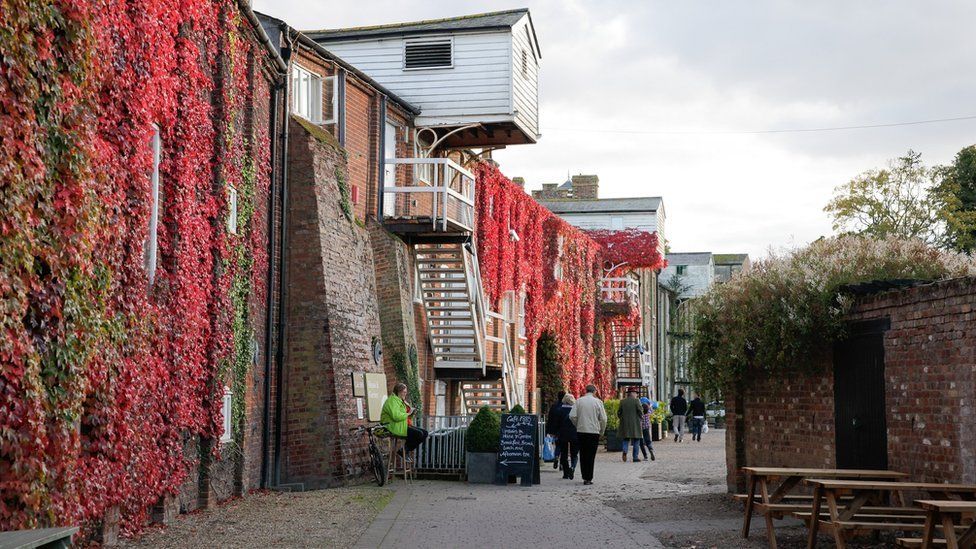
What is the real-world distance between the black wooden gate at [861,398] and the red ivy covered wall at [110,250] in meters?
7.80

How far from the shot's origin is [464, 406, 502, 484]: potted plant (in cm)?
1931

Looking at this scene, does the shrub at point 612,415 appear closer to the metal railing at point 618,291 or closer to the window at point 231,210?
the metal railing at point 618,291

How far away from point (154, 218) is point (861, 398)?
8333 mm

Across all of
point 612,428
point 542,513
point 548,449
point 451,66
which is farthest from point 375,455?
point 612,428

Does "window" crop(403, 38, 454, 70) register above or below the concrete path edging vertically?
above

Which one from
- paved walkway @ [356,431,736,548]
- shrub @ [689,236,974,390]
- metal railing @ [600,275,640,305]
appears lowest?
paved walkway @ [356,431,736,548]

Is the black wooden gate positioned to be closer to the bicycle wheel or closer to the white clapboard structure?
the bicycle wheel

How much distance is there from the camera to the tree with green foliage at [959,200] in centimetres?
4519

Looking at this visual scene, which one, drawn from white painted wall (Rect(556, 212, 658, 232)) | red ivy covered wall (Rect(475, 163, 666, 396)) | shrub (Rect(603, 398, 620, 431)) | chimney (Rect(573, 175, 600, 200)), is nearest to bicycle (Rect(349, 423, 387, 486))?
red ivy covered wall (Rect(475, 163, 666, 396))

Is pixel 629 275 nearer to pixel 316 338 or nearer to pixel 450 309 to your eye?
pixel 450 309

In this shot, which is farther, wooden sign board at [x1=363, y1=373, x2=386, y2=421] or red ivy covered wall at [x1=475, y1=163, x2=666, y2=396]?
red ivy covered wall at [x1=475, y1=163, x2=666, y2=396]

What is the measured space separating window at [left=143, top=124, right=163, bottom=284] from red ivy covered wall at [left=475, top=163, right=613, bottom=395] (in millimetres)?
17258

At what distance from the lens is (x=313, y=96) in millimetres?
22094

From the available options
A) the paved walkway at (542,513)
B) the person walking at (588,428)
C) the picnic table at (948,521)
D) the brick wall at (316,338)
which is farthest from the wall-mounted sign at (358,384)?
the picnic table at (948,521)
